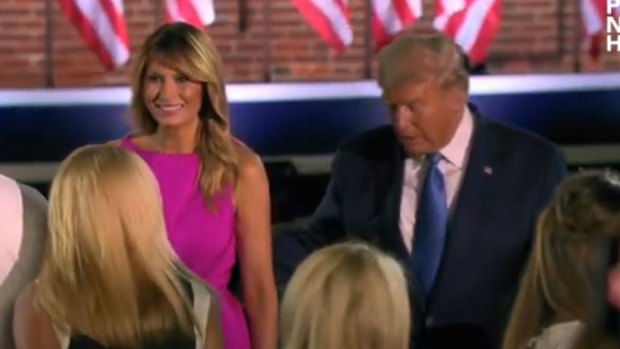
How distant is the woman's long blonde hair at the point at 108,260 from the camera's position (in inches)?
113

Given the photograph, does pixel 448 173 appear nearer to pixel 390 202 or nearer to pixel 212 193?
pixel 390 202

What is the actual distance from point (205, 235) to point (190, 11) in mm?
3602

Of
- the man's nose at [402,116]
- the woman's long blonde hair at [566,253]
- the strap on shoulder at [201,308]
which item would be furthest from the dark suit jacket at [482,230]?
the strap on shoulder at [201,308]

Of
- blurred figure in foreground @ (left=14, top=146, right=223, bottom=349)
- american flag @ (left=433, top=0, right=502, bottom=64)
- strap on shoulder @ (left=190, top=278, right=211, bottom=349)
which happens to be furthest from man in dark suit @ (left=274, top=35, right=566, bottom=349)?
american flag @ (left=433, top=0, right=502, bottom=64)

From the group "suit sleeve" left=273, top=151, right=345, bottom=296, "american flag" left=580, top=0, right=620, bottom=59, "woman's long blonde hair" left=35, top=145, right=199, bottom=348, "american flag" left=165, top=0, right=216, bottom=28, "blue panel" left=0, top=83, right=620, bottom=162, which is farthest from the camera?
"american flag" left=580, top=0, right=620, bottom=59

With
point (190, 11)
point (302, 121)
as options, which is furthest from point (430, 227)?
point (190, 11)

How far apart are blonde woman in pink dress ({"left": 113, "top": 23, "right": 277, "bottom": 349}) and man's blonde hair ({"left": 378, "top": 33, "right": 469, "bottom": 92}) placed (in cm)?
39

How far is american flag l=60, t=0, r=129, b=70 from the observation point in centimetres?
721

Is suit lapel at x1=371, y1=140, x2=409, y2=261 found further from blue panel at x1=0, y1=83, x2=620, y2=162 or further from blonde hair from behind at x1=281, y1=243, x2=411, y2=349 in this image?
blue panel at x1=0, y1=83, x2=620, y2=162

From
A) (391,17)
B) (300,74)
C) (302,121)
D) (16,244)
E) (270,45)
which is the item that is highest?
(16,244)

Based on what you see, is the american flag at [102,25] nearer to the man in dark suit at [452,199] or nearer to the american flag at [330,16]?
the american flag at [330,16]

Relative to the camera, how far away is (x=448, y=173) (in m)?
3.76

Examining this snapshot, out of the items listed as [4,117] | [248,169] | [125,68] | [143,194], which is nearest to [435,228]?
[248,169]

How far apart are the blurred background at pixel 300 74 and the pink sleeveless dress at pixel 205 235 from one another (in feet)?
4.28
